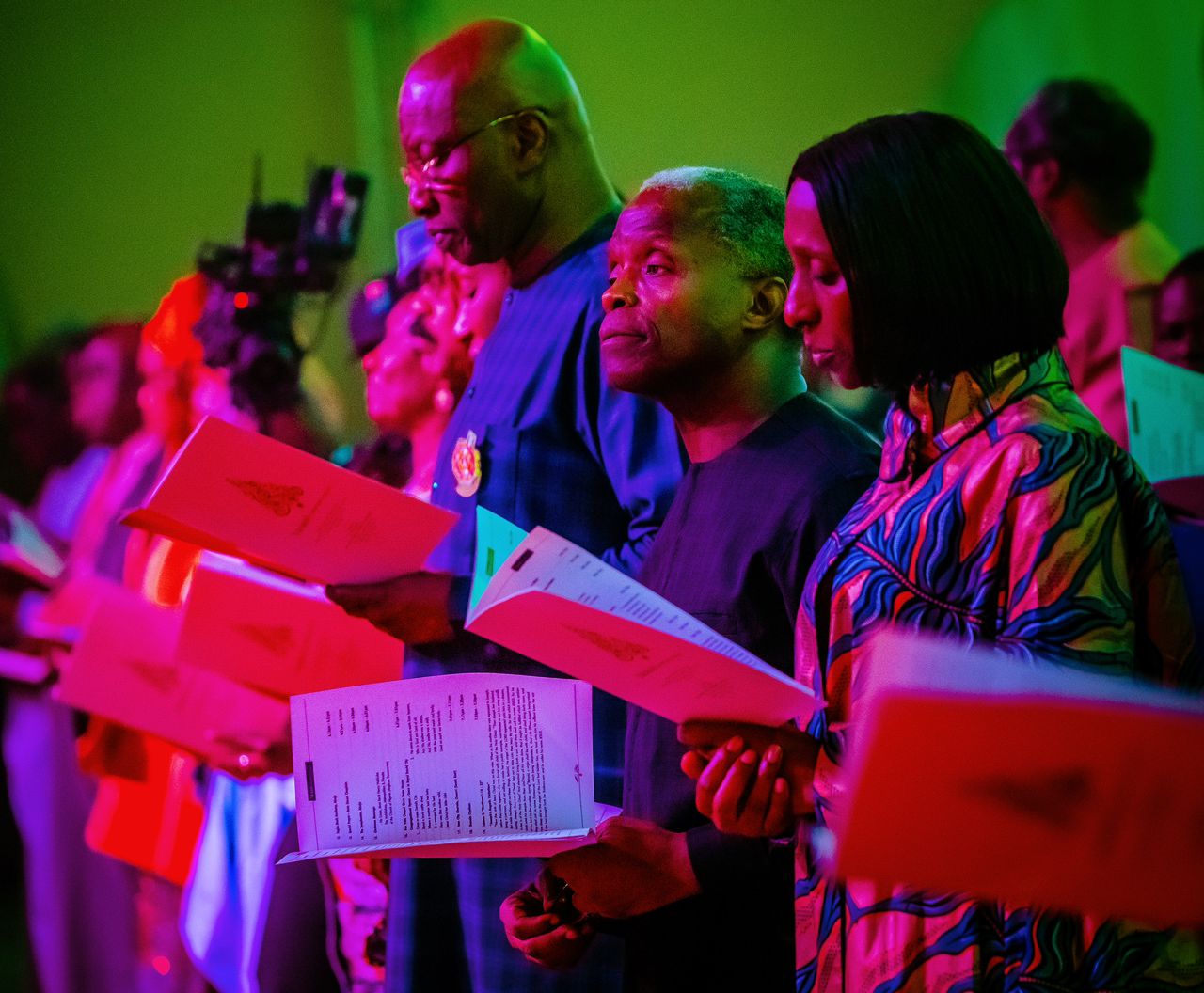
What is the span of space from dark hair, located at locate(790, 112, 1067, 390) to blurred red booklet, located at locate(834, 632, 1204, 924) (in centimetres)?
43

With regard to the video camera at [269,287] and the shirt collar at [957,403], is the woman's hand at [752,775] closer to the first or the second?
the shirt collar at [957,403]

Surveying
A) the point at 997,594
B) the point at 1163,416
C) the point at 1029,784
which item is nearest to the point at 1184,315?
the point at 1163,416

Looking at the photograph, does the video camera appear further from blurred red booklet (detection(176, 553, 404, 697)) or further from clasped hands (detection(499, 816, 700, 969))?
clasped hands (detection(499, 816, 700, 969))

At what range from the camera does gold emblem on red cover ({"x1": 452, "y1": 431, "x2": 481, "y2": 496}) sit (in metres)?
1.73

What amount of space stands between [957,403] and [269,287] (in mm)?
1788

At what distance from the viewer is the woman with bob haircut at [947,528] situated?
970 mm

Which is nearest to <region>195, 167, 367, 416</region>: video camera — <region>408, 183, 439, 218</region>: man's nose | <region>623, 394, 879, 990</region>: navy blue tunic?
<region>408, 183, 439, 218</region>: man's nose

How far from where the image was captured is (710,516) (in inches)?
56.8

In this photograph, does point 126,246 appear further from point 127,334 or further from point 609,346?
point 609,346

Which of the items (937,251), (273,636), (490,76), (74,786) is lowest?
(74,786)

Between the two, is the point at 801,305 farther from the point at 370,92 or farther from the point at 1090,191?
the point at 370,92

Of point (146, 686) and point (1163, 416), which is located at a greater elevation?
point (1163, 416)

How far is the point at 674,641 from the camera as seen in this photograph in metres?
0.99

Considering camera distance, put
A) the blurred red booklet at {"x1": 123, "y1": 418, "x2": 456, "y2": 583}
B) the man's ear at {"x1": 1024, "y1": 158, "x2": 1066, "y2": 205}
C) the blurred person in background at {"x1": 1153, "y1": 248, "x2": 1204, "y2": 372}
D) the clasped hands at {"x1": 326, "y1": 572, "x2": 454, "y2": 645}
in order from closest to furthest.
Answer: the blurred red booklet at {"x1": 123, "y1": 418, "x2": 456, "y2": 583} < the clasped hands at {"x1": 326, "y1": 572, "x2": 454, "y2": 645} < the blurred person in background at {"x1": 1153, "y1": 248, "x2": 1204, "y2": 372} < the man's ear at {"x1": 1024, "y1": 158, "x2": 1066, "y2": 205}
